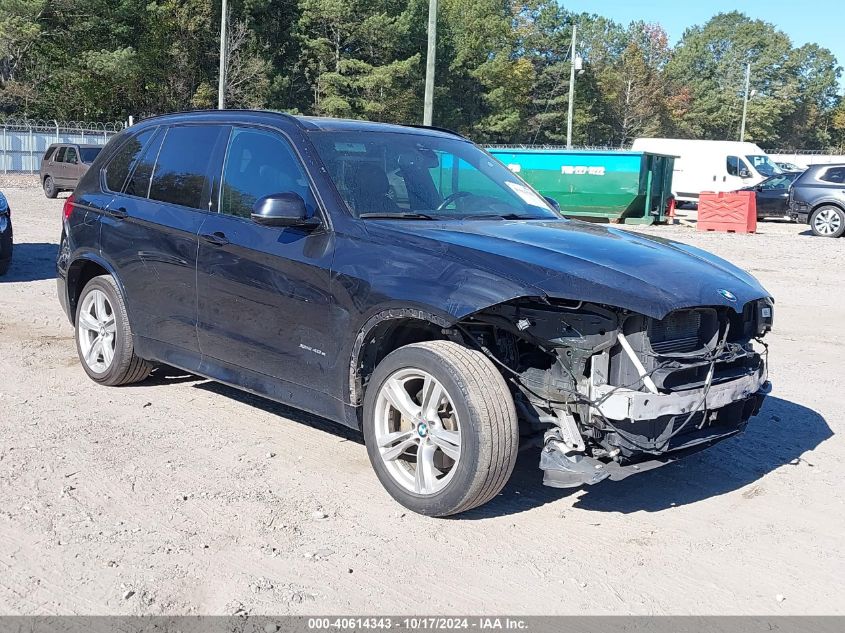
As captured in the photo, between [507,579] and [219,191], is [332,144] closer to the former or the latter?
[219,191]

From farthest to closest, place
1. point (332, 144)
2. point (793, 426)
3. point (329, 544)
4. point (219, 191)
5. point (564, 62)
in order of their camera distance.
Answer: point (564, 62), point (793, 426), point (219, 191), point (332, 144), point (329, 544)

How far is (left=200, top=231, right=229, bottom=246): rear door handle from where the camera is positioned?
531 cm

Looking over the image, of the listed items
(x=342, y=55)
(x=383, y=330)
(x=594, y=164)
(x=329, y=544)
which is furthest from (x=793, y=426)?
(x=342, y=55)

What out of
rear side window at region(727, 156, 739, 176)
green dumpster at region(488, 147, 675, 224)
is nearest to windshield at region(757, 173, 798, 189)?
rear side window at region(727, 156, 739, 176)

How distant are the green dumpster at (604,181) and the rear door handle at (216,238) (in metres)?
19.4

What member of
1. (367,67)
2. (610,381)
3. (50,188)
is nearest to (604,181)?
(50,188)

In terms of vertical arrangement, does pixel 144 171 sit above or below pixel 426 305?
above

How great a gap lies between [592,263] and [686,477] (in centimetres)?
166

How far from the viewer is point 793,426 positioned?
20.3ft

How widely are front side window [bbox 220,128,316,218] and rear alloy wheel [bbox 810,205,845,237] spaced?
19276 mm

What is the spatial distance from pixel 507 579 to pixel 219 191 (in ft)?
9.81

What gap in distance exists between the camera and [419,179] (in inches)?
209

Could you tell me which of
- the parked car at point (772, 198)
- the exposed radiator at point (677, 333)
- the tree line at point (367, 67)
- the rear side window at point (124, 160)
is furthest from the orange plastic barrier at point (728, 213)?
the tree line at point (367, 67)

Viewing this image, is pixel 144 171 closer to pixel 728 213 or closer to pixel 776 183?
pixel 728 213
